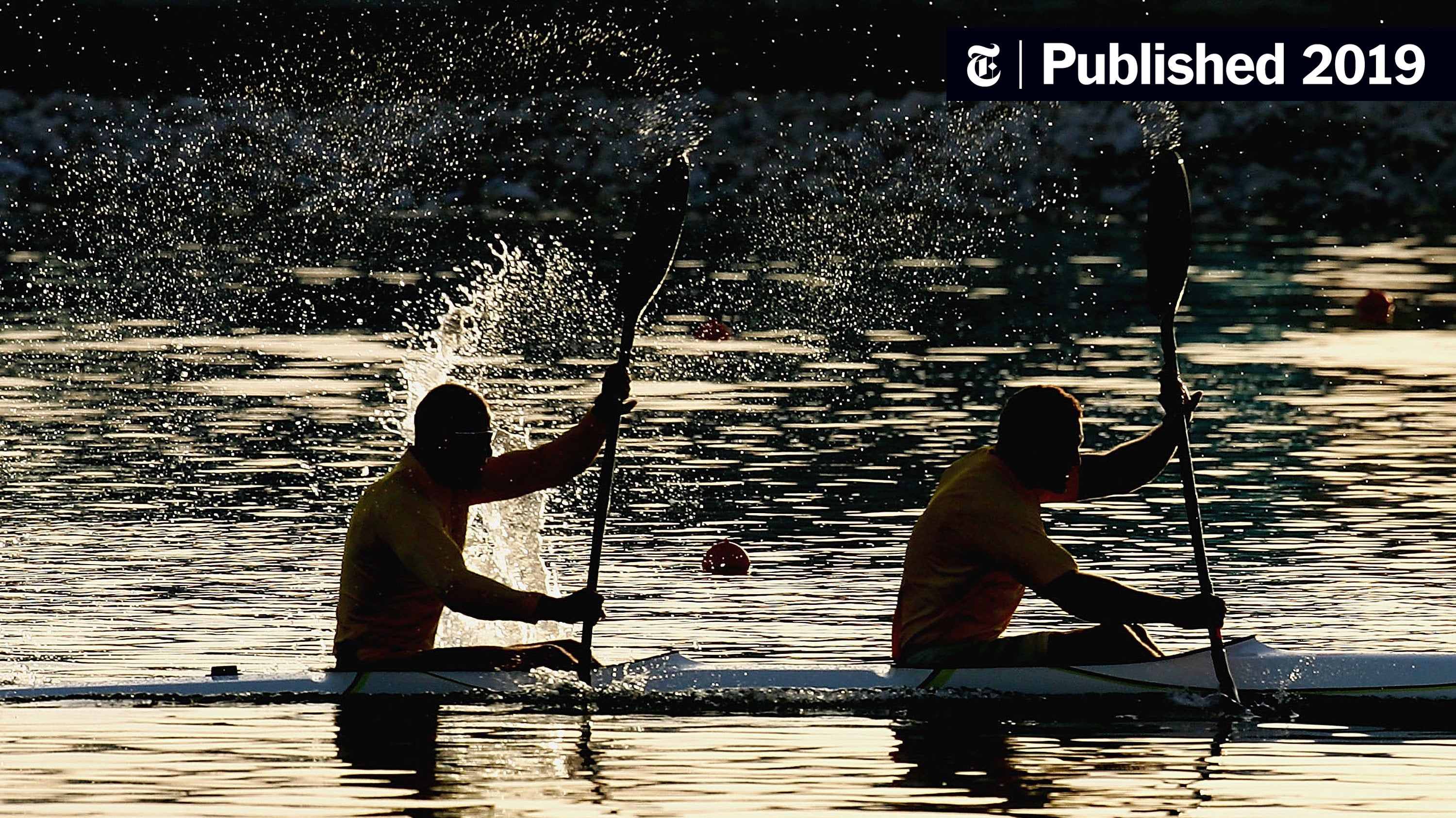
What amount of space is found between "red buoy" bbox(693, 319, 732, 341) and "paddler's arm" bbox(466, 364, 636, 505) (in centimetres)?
1559

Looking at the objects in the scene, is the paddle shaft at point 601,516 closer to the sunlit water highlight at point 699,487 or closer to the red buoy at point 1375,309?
the sunlit water highlight at point 699,487

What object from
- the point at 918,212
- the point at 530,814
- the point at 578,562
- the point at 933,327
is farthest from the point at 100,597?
the point at 918,212

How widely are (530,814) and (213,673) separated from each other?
285 cm

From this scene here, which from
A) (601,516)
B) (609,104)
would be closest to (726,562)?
(601,516)

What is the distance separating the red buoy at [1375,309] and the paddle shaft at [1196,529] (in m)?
18.3

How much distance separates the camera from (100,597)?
15.2 meters

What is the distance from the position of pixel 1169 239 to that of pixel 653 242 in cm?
261

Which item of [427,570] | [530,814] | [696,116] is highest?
[696,116]

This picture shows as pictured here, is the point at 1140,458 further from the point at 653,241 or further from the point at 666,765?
the point at 666,765

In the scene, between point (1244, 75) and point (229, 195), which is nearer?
point (229, 195)

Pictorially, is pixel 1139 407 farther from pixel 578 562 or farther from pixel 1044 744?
pixel 1044 744

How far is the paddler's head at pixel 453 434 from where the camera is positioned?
1180cm

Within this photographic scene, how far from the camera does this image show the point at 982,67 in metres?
59.7

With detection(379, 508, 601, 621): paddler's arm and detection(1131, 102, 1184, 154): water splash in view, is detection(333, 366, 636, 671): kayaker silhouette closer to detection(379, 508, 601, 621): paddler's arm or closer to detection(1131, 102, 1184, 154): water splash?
detection(379, 508, 601, 621): paddler's arm
